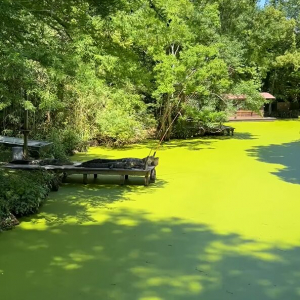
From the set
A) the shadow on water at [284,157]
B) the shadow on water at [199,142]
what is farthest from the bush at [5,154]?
the shadow on water at [284,157]

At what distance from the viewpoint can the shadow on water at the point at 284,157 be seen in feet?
27.3

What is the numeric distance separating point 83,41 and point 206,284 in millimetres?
2993

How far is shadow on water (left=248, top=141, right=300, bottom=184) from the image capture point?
832cm

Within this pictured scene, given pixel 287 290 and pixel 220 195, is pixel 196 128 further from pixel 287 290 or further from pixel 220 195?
pixel 287 290

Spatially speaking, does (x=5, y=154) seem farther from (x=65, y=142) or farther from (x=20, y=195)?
(x=20, y=195)

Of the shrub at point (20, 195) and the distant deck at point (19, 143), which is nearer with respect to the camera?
the shrub at point (20, 195)

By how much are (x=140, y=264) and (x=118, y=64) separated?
2.82 metres

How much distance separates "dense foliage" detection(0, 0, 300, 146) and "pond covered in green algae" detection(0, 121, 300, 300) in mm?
1587

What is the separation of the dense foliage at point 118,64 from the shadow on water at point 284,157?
231cm

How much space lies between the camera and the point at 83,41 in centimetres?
481

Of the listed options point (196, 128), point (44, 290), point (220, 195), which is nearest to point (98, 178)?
point (220, 195)

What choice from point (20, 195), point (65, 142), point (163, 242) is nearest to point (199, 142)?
point (65, 142)

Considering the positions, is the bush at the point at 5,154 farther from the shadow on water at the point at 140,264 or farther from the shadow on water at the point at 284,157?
the shadow on water at the point at 284,157

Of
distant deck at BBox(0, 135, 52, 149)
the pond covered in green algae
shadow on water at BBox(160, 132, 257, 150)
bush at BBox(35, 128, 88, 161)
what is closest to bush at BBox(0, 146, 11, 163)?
distant deck at BBox(0, 135, 52, 149)
